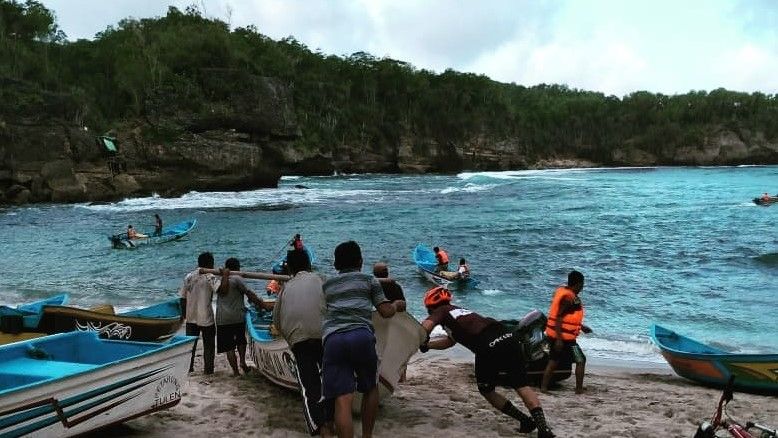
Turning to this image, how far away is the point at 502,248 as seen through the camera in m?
25.8

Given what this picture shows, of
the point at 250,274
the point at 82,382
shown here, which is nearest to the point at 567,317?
the point at 250,274

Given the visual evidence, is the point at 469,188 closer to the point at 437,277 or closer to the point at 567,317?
the point at 437,277

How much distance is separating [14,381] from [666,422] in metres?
6.44

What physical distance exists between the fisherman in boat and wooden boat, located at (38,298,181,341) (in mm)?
2174

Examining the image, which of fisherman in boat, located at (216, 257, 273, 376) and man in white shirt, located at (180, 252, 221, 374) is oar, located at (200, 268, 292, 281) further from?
man in white shirt, located at (180, 252, 221, 374)

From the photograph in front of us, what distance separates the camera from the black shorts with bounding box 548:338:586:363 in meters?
8.13

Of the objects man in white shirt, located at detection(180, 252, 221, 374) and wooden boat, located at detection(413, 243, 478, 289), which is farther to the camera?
wooden boat, located at detection(413, 243, 478, 289)

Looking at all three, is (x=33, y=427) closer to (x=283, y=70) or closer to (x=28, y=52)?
(x=28, y=52)

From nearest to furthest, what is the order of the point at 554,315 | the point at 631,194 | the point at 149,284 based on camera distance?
the point at 554,315
the point at 149,284
the point at 631,194

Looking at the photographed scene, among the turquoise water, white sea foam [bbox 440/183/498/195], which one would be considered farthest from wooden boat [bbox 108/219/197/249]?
white sea foam [bbox 440/183/498/195]

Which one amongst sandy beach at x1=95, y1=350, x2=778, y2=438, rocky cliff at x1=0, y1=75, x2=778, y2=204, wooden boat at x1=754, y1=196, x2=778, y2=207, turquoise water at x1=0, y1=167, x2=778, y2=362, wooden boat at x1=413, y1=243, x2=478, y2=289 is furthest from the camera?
rocky cliff at x1=0, y1=75, x2=778, y2=204

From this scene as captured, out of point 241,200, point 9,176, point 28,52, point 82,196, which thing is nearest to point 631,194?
point 241,200

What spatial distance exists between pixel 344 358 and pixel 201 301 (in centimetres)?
388

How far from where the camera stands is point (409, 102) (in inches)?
4178
